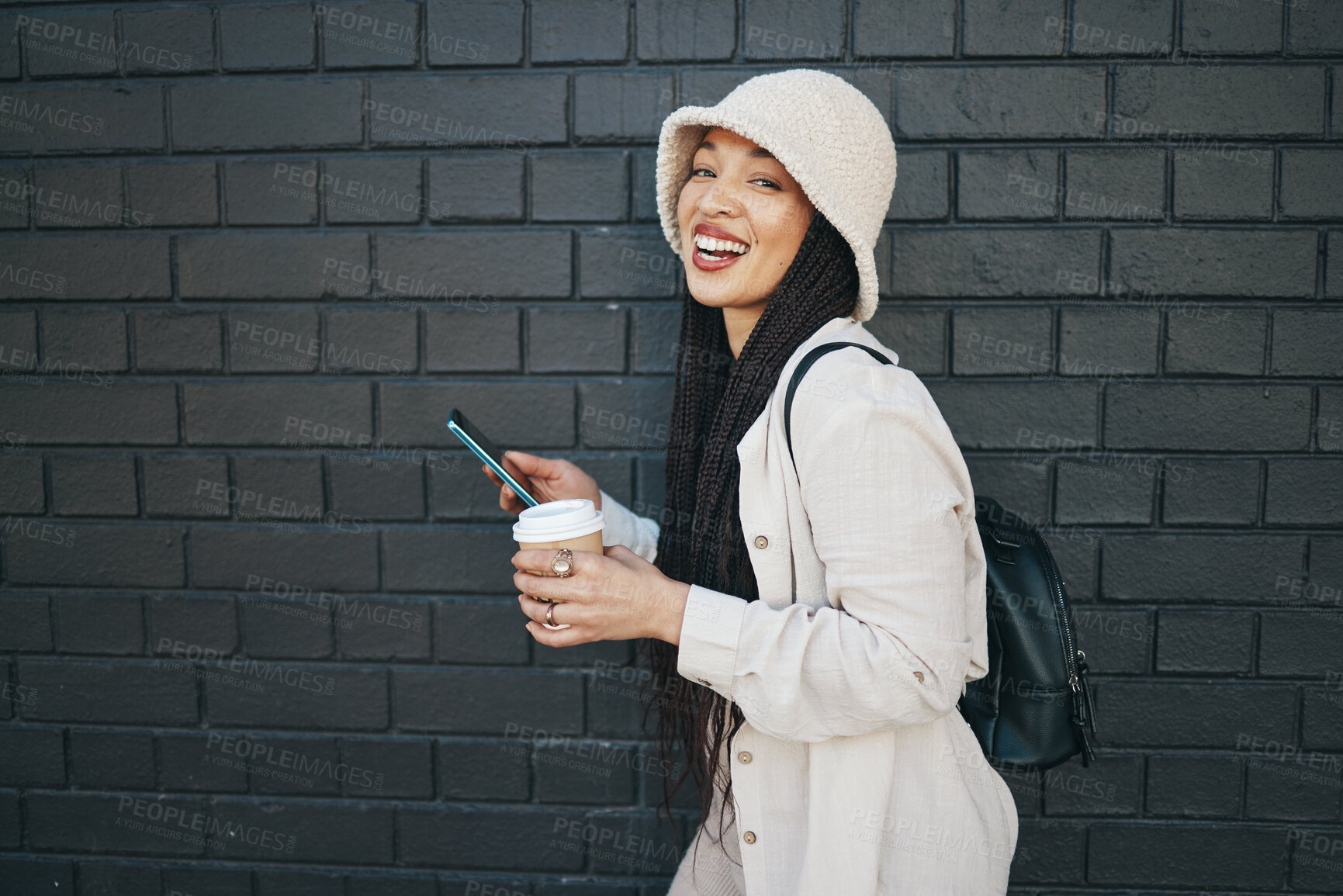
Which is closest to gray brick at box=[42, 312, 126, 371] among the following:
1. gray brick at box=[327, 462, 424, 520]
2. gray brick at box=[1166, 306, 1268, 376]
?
gray brick at box=[327, 462, 424, 520]

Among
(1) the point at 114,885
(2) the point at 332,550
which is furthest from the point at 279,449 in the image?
(1) the point at 114,885

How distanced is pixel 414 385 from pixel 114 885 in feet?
6.02

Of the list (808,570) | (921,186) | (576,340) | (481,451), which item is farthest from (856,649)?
(921,186)

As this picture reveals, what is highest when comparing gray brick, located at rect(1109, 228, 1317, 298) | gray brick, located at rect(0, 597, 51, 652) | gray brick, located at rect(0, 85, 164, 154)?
gray brick, located at rect(0, 85, 164, 154)

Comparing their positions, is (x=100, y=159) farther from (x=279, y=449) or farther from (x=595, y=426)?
(x=595, y=426)

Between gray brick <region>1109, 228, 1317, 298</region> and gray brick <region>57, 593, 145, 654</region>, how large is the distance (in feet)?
9.79

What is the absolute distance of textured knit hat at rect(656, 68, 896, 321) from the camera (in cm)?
156

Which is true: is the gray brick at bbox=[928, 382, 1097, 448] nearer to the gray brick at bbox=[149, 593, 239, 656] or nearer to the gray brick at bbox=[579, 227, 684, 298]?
the gray brick at bbox=[579, 227, 684, 298]

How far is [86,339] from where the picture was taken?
8.20ft

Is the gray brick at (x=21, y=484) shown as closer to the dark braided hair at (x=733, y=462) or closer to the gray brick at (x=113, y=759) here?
the gray brick at (x=113, y=759)

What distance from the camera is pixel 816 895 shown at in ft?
4.77

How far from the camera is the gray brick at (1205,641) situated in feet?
7.73

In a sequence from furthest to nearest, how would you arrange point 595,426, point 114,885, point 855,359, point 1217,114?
point 114,885
point 595,426
point 1217,114
point 855,359

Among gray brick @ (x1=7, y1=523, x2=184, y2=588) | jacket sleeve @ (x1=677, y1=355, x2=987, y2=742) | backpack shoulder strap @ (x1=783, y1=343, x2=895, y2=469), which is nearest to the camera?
jacket sleeve @ (x1=677, y1=355, x2=987, y2=742)
